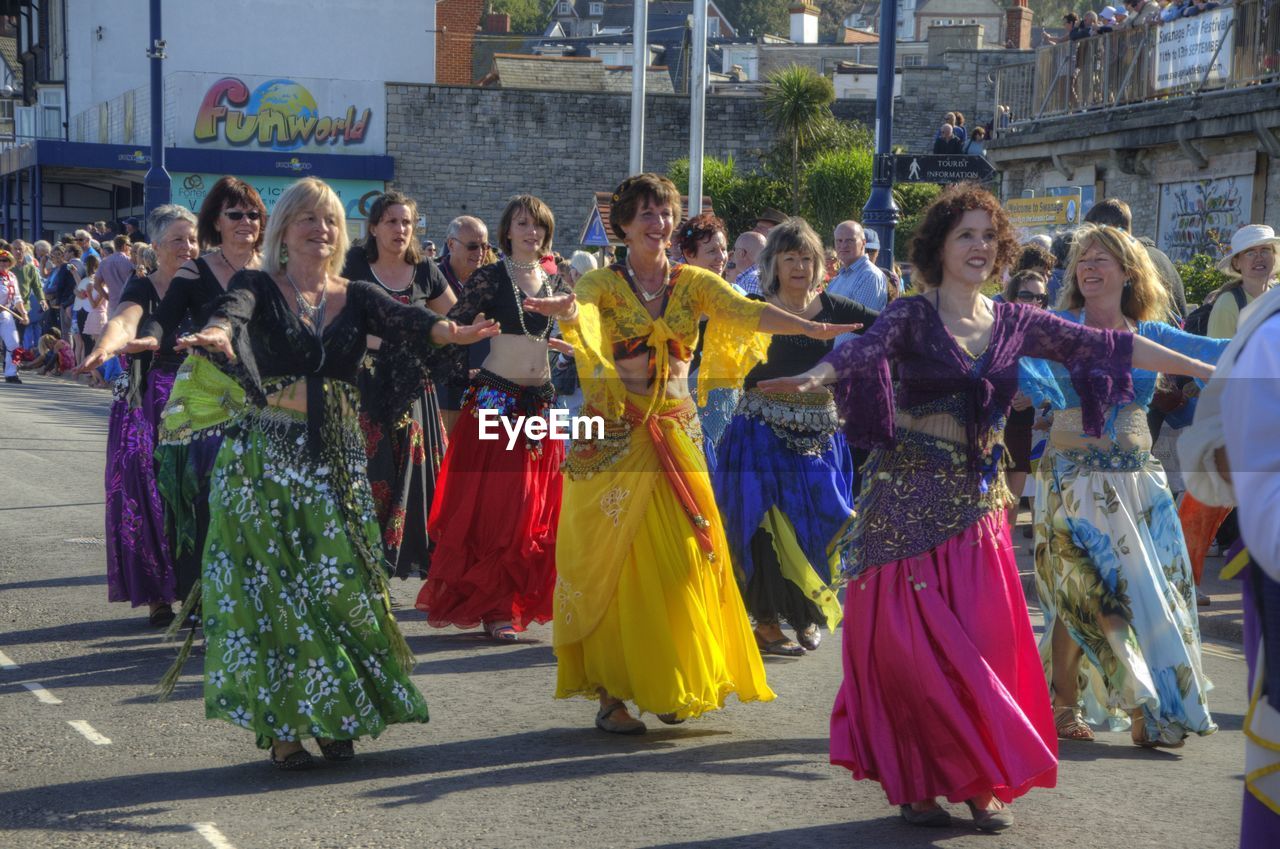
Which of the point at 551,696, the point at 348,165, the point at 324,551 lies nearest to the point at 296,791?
the point at 324,551

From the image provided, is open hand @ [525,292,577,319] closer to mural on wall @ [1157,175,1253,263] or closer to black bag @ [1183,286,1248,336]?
black bag @ [1183,286,1248,336]

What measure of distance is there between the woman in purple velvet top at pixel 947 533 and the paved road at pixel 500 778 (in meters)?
0.25

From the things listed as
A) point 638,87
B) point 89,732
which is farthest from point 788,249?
point 638,87

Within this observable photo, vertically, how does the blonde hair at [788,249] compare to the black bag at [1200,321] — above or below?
above

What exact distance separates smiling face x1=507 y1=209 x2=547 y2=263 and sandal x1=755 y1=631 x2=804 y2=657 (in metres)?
2.14

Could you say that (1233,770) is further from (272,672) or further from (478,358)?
(478,358)

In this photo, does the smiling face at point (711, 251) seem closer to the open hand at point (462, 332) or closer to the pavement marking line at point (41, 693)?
Answer: the open hand at point (462, 332)

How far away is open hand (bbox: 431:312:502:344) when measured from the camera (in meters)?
5.53

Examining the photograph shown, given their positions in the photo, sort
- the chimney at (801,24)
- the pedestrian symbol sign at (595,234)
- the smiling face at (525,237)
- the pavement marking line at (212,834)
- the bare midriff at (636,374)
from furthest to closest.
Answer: the chimney at (801,24) → the pedestrian symbol sign at (595,234) → the smiling face at (525,237) → the bare midriff at (636,374) → the pavement marking line at (212,834)

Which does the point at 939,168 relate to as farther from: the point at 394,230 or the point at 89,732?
the point at 89,732

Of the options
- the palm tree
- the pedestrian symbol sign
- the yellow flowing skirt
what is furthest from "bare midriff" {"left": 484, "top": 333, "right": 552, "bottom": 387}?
the palm tree

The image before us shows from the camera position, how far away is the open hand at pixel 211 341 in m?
5.02

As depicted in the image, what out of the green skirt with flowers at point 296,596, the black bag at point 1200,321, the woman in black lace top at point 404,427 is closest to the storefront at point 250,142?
the black bag at point 1200,321

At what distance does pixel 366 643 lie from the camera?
5.50 metres
